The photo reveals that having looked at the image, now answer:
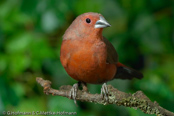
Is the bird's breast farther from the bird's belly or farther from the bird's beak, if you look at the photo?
the bird's beak

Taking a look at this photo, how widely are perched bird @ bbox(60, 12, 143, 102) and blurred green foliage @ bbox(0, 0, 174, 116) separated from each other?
4.88 ft

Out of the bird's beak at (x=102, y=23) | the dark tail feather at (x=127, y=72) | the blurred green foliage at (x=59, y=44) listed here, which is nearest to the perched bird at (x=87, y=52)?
the bird's beak at (x=102, y=23)

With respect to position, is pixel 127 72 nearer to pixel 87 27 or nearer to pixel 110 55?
pixel 110 55

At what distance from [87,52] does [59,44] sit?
2392 mm

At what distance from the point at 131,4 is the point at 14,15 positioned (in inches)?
73.6

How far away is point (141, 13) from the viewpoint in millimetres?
5324

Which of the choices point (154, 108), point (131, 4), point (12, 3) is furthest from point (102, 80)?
point (12, 3)

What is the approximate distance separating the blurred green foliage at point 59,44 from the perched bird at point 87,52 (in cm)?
149

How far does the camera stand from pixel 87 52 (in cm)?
282

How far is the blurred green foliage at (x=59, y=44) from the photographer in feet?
15.2

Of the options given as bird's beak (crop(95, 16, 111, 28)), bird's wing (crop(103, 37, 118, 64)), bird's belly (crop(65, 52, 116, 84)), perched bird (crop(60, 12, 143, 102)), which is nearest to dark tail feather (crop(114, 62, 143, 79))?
bird's wing (crop(103, 37, 118, 64))

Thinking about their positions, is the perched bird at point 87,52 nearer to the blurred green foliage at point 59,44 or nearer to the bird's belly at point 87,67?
Answer: the bird's belly at point 87,67

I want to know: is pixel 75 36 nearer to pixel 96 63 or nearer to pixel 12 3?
pixel 96 63

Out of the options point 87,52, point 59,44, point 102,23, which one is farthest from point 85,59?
point 59,44
